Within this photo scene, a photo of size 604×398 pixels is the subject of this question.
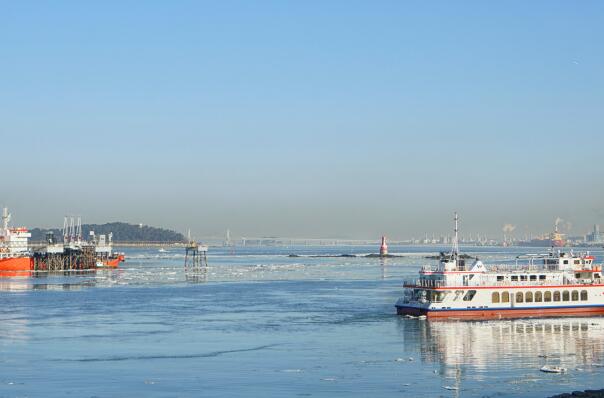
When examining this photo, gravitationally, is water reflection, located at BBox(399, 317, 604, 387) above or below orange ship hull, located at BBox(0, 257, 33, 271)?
below

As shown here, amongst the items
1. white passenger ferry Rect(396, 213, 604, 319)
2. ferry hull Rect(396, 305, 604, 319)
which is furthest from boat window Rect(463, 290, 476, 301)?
ferry hull Rect(396, 305, 604, 319)

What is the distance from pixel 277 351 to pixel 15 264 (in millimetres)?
119690

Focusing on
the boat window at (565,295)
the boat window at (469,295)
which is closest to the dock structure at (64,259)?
the boat window at (469,295)

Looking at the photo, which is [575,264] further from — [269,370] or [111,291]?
[111,291]

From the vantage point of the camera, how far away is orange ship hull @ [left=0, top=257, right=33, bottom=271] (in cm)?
16350

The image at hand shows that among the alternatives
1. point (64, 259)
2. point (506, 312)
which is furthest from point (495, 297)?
point (64, 259)

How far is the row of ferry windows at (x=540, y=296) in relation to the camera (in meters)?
75.7

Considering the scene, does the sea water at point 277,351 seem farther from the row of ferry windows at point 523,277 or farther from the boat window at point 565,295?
the row of ferry windows at point 523,277

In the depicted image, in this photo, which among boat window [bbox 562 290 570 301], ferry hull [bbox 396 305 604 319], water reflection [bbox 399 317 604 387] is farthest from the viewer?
boat window [bbox 562 290 570 301]

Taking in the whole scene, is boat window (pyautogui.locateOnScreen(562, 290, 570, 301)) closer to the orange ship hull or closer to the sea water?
the sea water

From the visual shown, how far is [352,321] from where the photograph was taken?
72812 mm

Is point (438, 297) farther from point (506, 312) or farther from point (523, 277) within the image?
point (523, 277)

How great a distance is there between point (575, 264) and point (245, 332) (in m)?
30.2

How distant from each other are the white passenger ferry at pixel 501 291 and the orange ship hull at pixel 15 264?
103202mm
